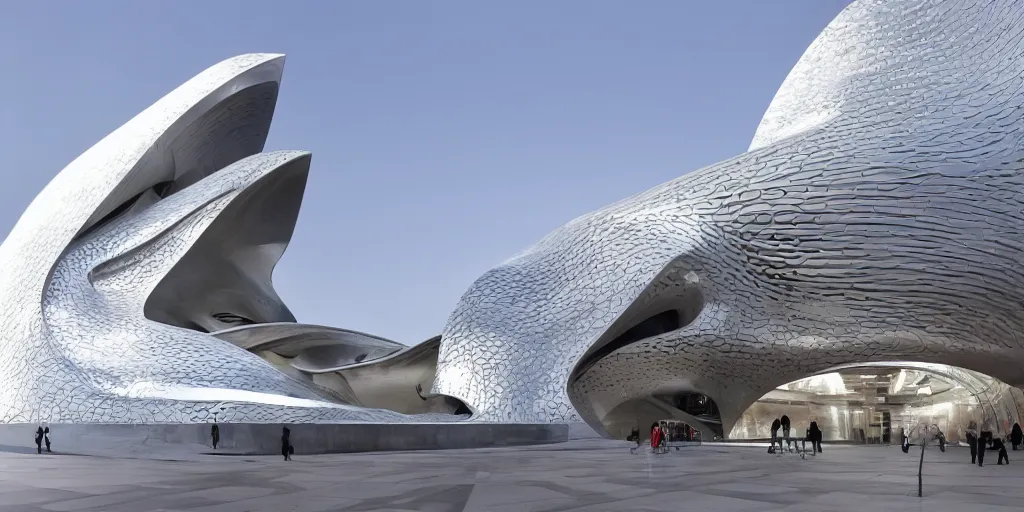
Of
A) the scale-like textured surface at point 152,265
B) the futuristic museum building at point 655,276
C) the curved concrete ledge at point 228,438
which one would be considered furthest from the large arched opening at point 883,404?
the scale-like textured surface at point 152,265

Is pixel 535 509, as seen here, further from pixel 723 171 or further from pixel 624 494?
pixel 723 171

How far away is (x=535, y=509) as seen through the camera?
18.1 ft

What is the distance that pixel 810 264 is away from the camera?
18516 mm

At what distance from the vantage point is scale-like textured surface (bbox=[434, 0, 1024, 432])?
17.9 m

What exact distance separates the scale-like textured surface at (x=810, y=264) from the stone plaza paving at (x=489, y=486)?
8287 mm

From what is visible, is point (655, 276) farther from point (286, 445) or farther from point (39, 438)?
point (39, 438)

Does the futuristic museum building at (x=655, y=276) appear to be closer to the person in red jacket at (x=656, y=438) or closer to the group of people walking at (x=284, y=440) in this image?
the group of people walking at (x=284, y=440)

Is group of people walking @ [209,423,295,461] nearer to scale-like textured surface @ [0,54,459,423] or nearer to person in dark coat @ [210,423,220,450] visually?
person in dark coat @ [210,423,220,450]

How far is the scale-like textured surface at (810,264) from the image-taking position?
58.6ft

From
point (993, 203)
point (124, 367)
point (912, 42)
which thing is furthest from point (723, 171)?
point (124, 367)

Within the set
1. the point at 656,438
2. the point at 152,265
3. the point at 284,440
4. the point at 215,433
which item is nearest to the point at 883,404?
the point at 656,438

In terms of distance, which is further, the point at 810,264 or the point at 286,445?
the point at 810,264

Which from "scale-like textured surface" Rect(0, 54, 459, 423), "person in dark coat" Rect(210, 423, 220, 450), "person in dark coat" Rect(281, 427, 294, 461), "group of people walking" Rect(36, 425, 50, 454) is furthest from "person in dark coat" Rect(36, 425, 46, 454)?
"person in dark coat" Rect(281, 427, 294, 461)

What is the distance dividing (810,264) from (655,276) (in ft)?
11.8
